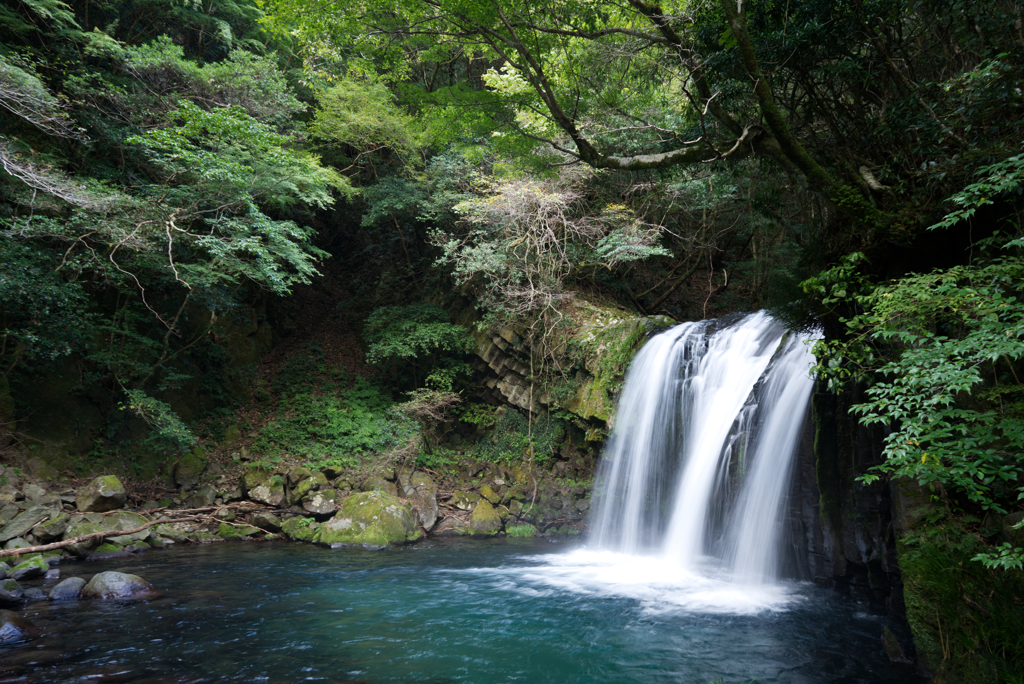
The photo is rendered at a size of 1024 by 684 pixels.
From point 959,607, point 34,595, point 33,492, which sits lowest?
point 34,595

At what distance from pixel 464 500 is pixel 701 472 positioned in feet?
19.2

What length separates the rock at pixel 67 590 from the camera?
672 centimetres

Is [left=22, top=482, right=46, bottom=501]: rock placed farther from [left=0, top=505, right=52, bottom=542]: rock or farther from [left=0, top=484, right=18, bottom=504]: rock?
[left=0, top=505, right=52, bottom=542]: rock

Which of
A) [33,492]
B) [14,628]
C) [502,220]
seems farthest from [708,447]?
[33,492]

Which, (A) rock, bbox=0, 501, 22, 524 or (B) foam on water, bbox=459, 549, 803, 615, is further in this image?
(A) rock, bbox=0, 501, 22, 524

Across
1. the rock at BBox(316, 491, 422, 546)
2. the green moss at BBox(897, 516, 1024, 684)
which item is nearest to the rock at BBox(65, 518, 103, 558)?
the rock at BBox(316, 491, 422, 546)

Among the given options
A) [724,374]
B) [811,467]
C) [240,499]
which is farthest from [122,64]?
[811,467]

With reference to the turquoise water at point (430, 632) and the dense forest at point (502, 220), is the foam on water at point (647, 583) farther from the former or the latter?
the dense forest at point (502, 220)

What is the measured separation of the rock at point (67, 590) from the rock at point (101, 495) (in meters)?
3.19

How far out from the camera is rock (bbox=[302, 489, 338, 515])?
444 inches

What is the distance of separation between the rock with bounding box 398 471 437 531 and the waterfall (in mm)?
3659

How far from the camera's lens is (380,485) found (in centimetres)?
A: 1207

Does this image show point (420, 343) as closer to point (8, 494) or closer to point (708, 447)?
point (708, 447)

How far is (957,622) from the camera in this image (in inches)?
166
